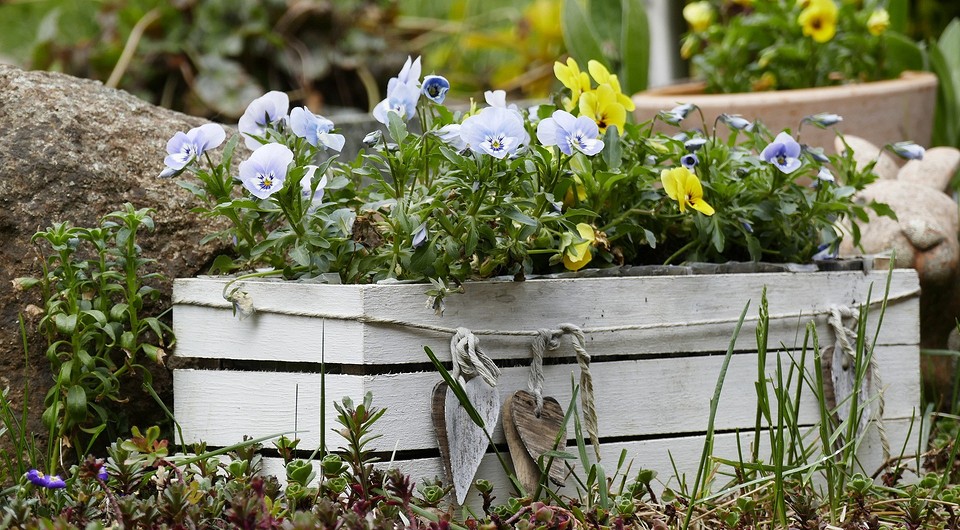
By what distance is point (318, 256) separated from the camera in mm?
1614

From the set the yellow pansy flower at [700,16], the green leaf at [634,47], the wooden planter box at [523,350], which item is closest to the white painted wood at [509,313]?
the wooden planter box at [523,350]

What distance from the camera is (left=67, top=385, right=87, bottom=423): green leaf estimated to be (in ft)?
5.32

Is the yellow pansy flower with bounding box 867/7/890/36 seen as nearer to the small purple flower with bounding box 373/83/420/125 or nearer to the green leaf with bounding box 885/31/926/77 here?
the green leaf with bounding box 885/31/926/77

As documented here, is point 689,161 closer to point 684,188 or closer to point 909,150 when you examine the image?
point 684,188

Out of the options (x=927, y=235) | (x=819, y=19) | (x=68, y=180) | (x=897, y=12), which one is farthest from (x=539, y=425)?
(x=897, y=12)

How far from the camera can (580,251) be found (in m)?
1.59

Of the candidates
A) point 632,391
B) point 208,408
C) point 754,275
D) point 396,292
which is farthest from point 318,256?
point 754,275

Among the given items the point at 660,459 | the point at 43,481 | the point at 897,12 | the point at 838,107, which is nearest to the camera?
the point at 43,481

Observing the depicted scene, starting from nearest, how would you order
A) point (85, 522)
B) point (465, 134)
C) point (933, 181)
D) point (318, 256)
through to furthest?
1. point (85, 522)
2. point (465, 134)
3. point (318, 256)
4. point (933, 181)

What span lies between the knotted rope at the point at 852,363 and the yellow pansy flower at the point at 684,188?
1.24ft

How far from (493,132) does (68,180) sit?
0.85 m

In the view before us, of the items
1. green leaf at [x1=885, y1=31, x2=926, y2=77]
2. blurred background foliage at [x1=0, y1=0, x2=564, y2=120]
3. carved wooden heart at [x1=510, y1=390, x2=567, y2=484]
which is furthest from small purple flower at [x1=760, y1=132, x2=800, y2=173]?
blurred background foliage at [x1=0, y1=0, x2=564, y2=120]

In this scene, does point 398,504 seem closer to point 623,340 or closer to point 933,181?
point 623,340

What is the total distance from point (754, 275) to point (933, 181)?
900 mm
